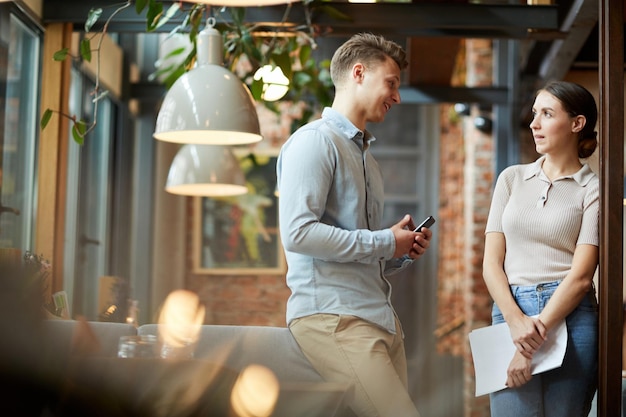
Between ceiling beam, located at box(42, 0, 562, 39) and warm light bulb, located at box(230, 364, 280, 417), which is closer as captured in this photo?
warm light bulb, located at box(230, 364, 280, 417)

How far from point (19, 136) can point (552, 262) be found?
2979mm

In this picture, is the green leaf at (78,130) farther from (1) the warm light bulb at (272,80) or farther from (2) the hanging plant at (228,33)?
(1) the warm light bulb at (272,80)

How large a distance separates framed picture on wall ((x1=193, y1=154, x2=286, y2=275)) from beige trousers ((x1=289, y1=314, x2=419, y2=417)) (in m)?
5.50

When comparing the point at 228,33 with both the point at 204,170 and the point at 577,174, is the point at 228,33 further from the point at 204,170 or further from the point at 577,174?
the point at 577,174

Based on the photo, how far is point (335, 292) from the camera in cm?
229

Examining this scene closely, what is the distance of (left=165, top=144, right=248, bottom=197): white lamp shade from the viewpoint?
485 centimetres

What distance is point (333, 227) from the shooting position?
7.31 ft

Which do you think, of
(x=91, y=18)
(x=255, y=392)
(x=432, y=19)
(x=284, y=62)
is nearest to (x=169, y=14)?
(x=91, y=18)

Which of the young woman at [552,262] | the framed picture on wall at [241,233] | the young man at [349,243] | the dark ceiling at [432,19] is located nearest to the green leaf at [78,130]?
the dark ceiling at [432,19]

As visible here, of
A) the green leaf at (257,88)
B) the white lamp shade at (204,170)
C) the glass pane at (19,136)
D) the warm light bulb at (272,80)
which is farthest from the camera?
the white lamp shade at (204,170)

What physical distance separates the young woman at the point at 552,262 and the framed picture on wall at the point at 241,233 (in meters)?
5.34

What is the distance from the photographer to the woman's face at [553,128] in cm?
249

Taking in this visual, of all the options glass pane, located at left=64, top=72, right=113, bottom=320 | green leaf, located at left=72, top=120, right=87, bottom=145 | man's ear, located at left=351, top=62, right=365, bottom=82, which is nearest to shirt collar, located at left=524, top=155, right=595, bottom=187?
man's ear, located at left=351, top=62, right=365, bottom=82

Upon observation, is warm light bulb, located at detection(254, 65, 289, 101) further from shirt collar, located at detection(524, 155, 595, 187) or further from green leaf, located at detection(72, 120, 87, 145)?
shirt collar, located at detection(524, 155, 595, 187)
